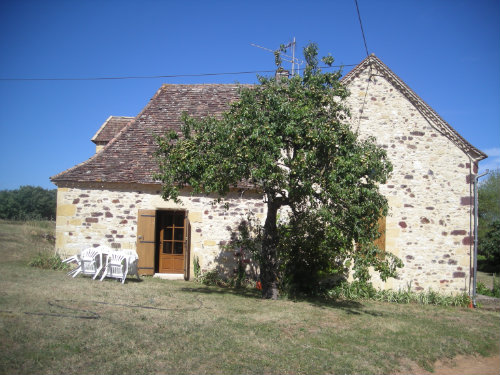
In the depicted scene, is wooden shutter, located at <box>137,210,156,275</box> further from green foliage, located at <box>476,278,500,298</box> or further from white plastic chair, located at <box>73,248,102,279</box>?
green foliage, located at <box>476,278,500,298</box>

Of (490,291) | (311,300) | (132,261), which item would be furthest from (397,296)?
(132,261)

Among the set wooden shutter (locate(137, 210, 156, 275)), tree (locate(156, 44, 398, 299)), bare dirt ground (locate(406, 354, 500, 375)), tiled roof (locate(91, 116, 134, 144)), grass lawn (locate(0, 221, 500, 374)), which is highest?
tiled roof (locate(91, 116, 134, 144))

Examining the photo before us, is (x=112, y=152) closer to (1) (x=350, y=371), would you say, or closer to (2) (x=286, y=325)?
(2) (x=286, y=325)

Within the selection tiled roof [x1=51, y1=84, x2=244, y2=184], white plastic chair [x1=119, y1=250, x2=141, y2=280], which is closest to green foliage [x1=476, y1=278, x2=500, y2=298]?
tiled roof [x1=51, y1=84, x2=244, y2=184]

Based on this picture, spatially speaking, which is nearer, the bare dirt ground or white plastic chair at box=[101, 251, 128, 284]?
the bare dirt ground

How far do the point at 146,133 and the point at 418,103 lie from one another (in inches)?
308

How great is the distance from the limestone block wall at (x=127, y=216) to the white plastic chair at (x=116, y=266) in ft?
4.17

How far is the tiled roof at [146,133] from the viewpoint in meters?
11.0

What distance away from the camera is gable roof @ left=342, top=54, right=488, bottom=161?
34.0 feet

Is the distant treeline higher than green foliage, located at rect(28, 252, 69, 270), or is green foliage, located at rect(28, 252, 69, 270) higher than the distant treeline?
the distant treeline

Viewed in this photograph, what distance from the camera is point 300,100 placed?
25.7 feet

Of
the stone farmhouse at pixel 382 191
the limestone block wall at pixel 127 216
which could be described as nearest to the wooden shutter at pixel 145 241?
the stone farmhouse at pixel 382 191

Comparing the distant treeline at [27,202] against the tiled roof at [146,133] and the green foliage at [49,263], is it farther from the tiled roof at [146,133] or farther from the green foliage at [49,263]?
the green foliage at [49,263]

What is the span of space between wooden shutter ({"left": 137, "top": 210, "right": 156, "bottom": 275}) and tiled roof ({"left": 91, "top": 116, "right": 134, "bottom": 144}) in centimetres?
458
